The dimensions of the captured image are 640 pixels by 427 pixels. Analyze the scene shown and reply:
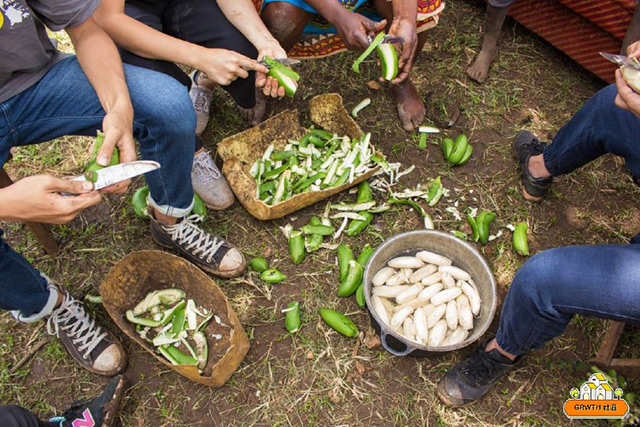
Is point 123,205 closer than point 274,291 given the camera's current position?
No

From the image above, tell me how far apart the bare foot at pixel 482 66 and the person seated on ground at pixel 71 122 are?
2229mm

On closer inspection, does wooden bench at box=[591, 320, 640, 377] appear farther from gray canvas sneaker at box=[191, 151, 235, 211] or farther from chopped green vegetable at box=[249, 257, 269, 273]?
gray canvas sneaker at box=[191, 151, 235, 211]

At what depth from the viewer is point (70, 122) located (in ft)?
6.91

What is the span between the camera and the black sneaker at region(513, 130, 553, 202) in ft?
9.64

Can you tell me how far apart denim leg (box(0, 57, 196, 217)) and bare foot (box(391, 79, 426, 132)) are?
1.56 metres

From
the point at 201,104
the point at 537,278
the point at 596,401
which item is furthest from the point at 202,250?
the point at 596,401

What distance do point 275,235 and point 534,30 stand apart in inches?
100

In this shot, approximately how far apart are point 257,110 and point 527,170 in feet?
5.62

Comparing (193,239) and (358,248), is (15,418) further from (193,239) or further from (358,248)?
(358,248)

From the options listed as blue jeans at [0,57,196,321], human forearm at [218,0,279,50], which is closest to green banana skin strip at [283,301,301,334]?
blue jeans at [0,57,196,321]

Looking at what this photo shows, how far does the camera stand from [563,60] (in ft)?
12.5

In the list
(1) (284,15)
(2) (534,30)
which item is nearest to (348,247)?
(1) (284,15)

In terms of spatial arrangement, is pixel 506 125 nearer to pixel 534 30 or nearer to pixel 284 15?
pixel 534 30

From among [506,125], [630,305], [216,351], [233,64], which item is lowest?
[216,351]
